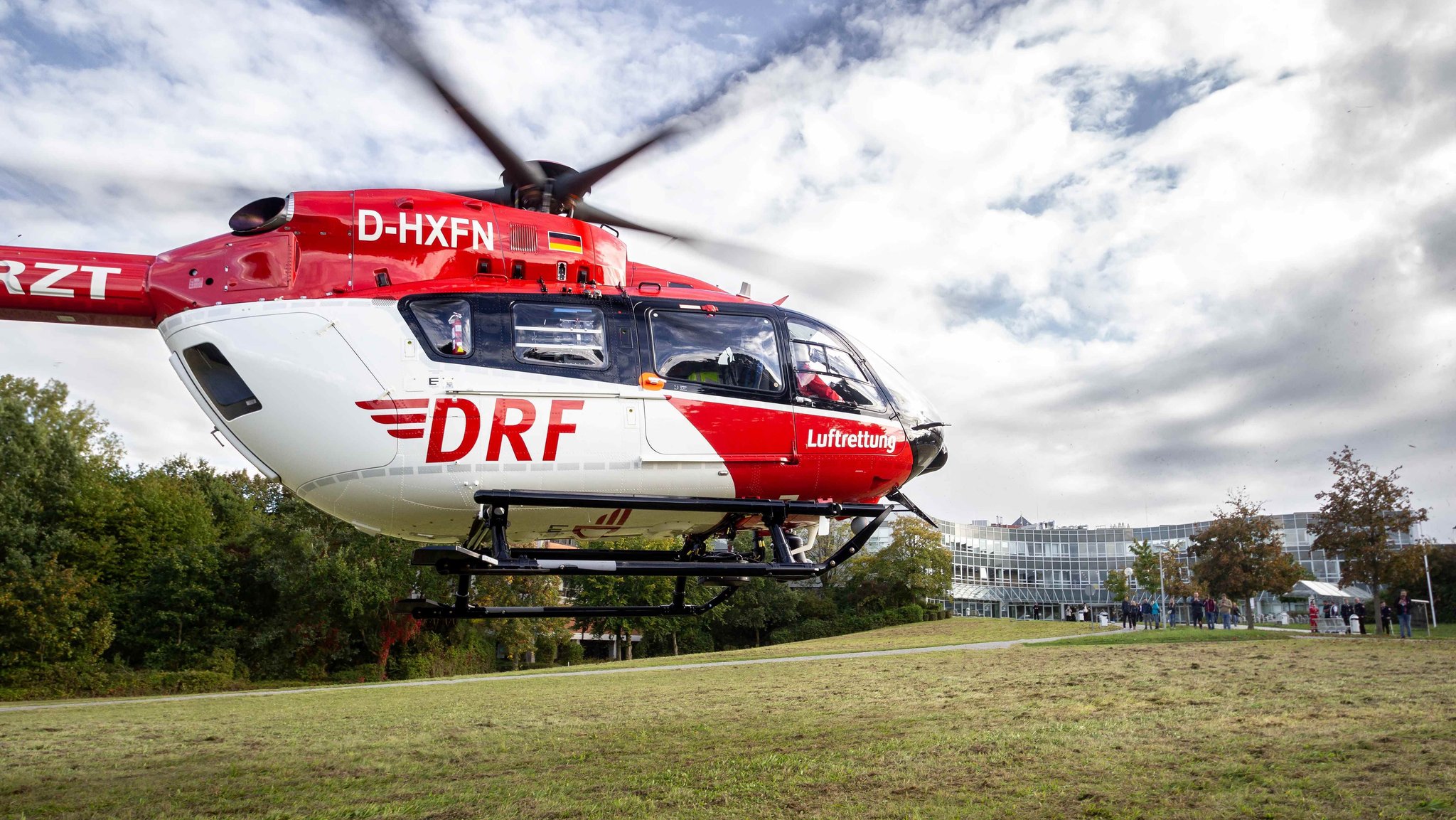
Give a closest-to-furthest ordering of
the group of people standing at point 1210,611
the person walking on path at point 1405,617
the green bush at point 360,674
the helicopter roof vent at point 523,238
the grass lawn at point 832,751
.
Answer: the grass lawn at point 832,751
the helicopter roof vent at point 523,238
the person walking on path at point 1405,617
the green bush at point 360,674
the group of people standing at point 1210,611

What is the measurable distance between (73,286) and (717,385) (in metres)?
6.06

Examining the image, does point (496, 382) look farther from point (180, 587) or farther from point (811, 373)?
point (180, 587)

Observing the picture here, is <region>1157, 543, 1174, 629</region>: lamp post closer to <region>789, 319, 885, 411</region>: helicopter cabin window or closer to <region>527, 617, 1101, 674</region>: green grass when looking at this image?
<region>527, 617, 1101, 674</region>: green grass

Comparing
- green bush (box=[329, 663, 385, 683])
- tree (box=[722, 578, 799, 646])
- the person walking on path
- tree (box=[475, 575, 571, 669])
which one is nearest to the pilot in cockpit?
the person walking on path

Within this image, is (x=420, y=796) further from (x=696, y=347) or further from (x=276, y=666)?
(x=276, y=666)

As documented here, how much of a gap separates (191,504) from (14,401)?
8587 mm

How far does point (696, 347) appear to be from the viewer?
8570 millimetres

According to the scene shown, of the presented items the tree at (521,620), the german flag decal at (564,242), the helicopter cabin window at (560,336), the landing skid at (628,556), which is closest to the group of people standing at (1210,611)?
the tree at (521,620)

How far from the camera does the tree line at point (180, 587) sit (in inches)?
1173

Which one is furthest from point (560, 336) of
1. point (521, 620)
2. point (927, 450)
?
point (521, 620)

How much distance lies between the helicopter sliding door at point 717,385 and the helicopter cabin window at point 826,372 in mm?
201

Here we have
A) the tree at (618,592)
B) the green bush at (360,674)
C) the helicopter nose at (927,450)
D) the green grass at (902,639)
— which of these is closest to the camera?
the helicopter nose at (927,450)

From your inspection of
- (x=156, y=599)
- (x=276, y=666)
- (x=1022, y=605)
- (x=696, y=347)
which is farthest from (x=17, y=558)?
(x=1022, y=605)

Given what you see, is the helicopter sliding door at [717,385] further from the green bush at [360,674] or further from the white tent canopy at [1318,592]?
the white tent canopy at [1318,592]
